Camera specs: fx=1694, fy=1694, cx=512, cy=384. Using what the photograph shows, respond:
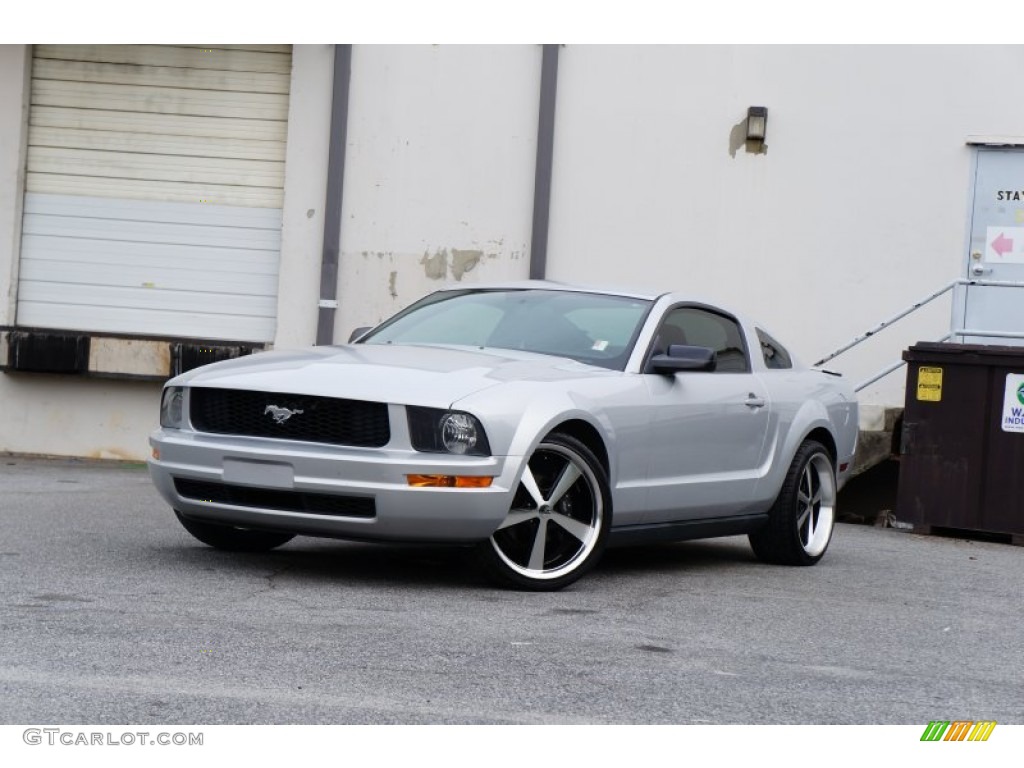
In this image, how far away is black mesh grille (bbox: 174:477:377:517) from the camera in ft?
22.0

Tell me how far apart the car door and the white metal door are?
23.7 ft

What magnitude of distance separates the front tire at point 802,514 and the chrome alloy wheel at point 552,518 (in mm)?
1875

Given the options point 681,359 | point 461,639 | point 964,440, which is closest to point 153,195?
point 964,440

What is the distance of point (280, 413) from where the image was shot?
22.4 feet

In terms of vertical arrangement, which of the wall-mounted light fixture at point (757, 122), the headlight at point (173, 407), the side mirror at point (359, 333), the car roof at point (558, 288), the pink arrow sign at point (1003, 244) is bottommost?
the headlight at point (173, 407)

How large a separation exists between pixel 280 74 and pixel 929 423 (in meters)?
7.08

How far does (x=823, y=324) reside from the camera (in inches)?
607

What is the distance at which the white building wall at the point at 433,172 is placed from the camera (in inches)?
614

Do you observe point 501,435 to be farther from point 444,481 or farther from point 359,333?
point 359,333

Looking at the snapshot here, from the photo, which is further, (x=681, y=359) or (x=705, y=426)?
(x=705, y=426)

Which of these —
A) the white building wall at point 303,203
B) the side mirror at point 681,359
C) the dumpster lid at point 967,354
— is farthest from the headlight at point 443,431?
the white building wall at point 303,203

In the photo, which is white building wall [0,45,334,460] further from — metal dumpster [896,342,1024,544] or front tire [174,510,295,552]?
front tire [174,510,295,552]

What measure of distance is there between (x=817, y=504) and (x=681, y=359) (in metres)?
2.00

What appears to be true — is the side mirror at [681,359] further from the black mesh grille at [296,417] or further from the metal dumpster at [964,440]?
the metal dumpster at [964,440]
